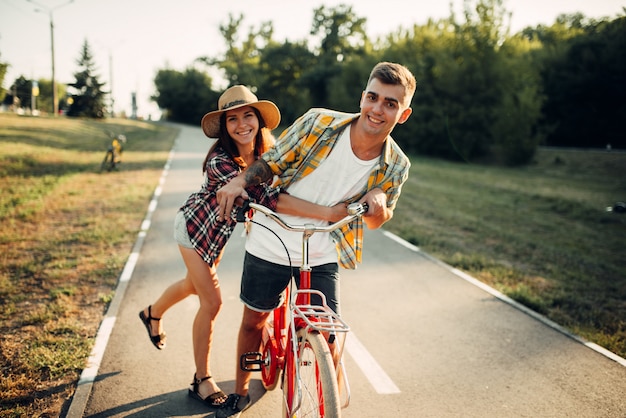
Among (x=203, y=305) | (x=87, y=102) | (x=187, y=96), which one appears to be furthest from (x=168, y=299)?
(x=187, y=96)

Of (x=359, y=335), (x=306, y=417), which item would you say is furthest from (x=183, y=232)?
(x=359, y=335)

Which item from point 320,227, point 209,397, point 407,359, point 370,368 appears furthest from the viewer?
point 407,359

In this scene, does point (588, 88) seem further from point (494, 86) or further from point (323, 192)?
point (323, 192)

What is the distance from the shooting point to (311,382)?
8.31 ft

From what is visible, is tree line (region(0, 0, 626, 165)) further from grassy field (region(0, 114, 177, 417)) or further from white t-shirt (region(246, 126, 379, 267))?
white t-shirt (region(246, 126, 379, 267))

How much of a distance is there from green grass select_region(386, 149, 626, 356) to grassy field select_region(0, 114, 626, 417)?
3 cm

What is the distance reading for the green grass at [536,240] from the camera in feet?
18.8

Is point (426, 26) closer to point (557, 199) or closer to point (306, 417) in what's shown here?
point (557, 199)

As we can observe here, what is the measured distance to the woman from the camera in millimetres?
3146

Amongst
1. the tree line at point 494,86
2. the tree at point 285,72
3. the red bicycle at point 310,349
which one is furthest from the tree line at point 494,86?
the red bicycle at point 310,349

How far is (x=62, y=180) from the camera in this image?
12836 mm

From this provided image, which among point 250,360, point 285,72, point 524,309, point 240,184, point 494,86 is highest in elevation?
point 285,72

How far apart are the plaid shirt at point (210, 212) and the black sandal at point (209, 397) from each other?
3.03ft

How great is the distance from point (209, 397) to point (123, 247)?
4509 millimetres
